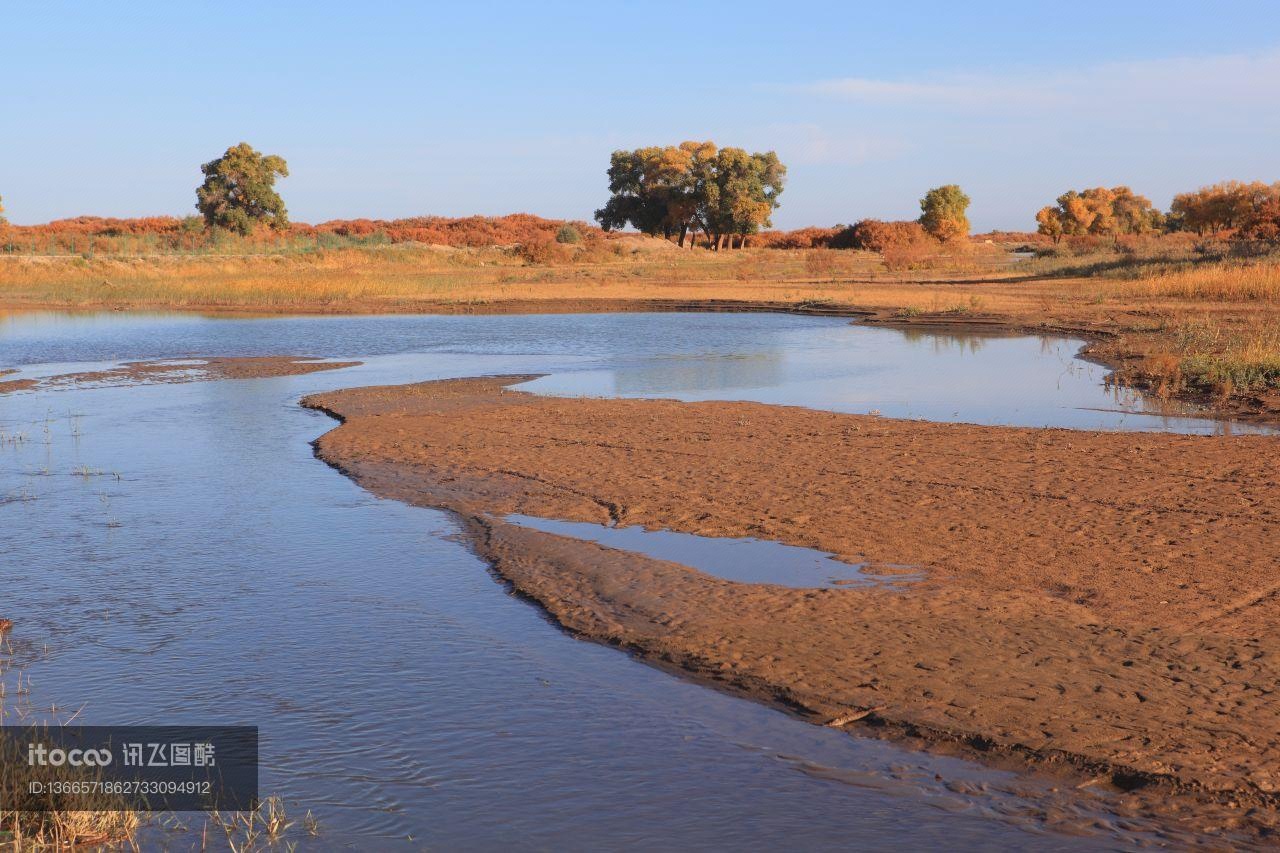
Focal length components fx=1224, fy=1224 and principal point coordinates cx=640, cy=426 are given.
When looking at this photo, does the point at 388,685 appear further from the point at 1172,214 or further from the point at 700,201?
the point at 1172,214

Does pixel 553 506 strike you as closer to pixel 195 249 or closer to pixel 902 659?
pixel 902 659

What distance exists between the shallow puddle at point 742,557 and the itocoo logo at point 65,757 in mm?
3873

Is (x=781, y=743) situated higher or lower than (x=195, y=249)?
lower

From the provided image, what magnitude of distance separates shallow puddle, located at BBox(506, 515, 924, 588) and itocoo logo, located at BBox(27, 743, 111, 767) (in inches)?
152

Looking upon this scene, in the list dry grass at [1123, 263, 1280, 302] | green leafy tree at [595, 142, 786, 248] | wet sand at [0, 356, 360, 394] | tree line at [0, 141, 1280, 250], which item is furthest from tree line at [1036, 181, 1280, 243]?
wet sand at [0, 356, 360, 394]

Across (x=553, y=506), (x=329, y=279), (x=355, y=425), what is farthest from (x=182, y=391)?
(x=329, y=279)

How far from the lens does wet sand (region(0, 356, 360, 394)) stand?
63.4 feet

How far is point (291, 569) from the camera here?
27.1 ft

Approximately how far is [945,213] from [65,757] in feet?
265

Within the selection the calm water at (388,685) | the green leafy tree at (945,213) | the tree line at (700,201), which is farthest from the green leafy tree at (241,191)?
the calm water at (388,685)

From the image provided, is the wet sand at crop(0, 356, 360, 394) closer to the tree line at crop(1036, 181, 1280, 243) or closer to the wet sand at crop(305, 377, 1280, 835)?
the wet sand at crop(305, 377, 1280, 835)

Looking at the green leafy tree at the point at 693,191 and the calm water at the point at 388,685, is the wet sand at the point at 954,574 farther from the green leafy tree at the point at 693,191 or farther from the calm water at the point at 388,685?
the green leafy tree at the point at 693,191

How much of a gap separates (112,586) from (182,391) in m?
11.1

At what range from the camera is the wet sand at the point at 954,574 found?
207 inches
